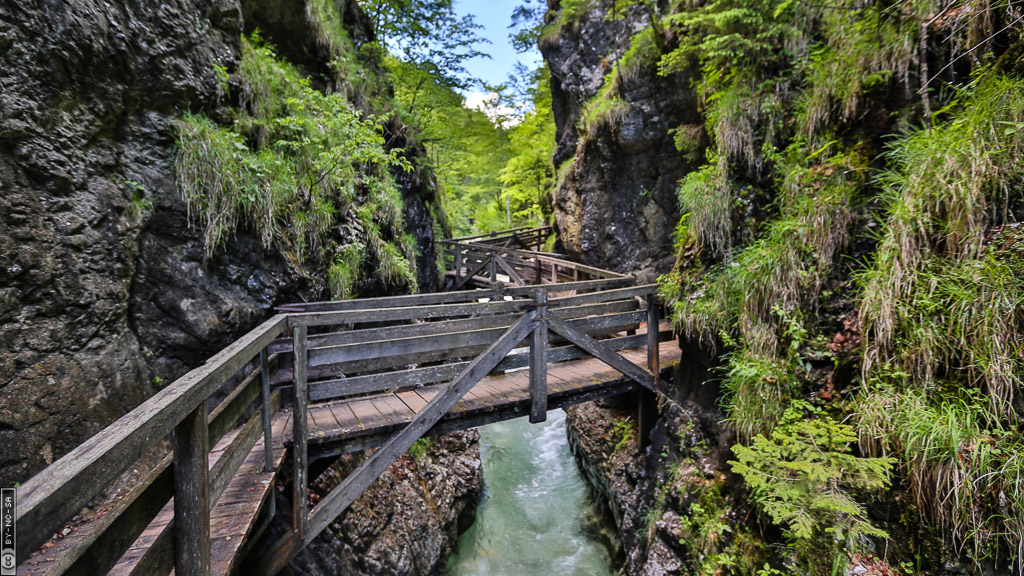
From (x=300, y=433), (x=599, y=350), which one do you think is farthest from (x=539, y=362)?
(x=300, y=433)

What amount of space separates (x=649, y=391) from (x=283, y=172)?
5649 mm

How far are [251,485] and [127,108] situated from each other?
11.8 feet

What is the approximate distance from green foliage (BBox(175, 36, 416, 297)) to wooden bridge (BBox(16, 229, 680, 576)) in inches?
41.1

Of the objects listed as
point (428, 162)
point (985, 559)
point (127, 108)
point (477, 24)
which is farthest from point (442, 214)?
point (985, 559)

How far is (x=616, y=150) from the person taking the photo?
10.0m

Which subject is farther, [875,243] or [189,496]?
[875,243]

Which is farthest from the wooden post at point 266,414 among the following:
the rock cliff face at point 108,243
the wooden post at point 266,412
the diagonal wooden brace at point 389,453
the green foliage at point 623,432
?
the green foliage at point 623,432

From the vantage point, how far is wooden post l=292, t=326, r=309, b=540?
3.36 m

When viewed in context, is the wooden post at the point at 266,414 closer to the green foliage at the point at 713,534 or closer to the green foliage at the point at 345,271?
the green foliage at the point at 345,271

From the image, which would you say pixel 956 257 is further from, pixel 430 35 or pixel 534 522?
pixel 430 35

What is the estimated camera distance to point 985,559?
8.02 ft

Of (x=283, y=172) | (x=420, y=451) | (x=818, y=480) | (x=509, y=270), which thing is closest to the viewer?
(x=818, y=480)

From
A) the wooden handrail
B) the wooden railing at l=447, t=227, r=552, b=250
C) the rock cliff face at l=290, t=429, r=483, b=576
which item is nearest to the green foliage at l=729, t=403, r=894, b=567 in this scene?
the wooden handrail

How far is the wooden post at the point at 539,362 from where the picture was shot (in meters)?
4.59
